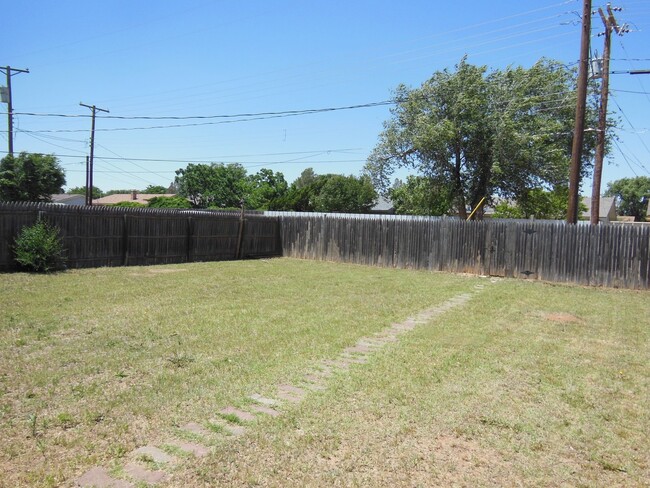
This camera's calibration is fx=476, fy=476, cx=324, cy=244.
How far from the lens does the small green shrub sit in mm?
11703

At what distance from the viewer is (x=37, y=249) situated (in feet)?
38.8

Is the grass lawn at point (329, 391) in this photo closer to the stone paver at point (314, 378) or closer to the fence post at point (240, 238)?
the stone paver at point (314, 378)

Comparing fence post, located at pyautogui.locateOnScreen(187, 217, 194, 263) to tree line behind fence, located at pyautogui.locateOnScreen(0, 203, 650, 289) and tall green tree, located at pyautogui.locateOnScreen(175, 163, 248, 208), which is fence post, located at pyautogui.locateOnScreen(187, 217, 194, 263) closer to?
tree line behind fence, located at pyautogui.locateOnScreen(0, 203, 650, 289)

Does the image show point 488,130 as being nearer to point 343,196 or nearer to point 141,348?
point 141,348

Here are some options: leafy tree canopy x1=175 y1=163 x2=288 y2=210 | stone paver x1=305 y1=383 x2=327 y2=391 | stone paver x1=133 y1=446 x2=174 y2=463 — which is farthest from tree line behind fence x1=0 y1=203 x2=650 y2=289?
leafy tree canopy x1=175 y1=163 x2=288 y2=210

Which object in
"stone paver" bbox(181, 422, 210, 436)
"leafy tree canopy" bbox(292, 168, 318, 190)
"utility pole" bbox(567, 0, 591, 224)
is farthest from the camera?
"leafy tree canopy" bbox(292, 168, 318, 190)

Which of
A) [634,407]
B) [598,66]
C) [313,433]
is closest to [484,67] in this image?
[598,66]

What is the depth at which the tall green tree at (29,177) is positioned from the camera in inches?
1190

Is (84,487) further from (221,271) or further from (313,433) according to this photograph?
(221,271)

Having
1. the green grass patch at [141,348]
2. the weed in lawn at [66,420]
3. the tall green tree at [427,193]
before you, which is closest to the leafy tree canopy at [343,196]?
the tall green tree at [427,193]

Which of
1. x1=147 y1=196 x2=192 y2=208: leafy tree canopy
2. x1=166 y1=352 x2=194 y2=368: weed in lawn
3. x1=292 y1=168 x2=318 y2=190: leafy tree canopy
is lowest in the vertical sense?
x1=166 y1=352 x2=194 y2=368: weed in lawn

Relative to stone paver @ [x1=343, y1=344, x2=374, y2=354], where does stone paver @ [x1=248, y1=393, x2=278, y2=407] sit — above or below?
below

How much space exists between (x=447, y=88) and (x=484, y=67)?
1811 mm

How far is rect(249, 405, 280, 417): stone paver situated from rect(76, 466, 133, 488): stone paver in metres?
1.23
